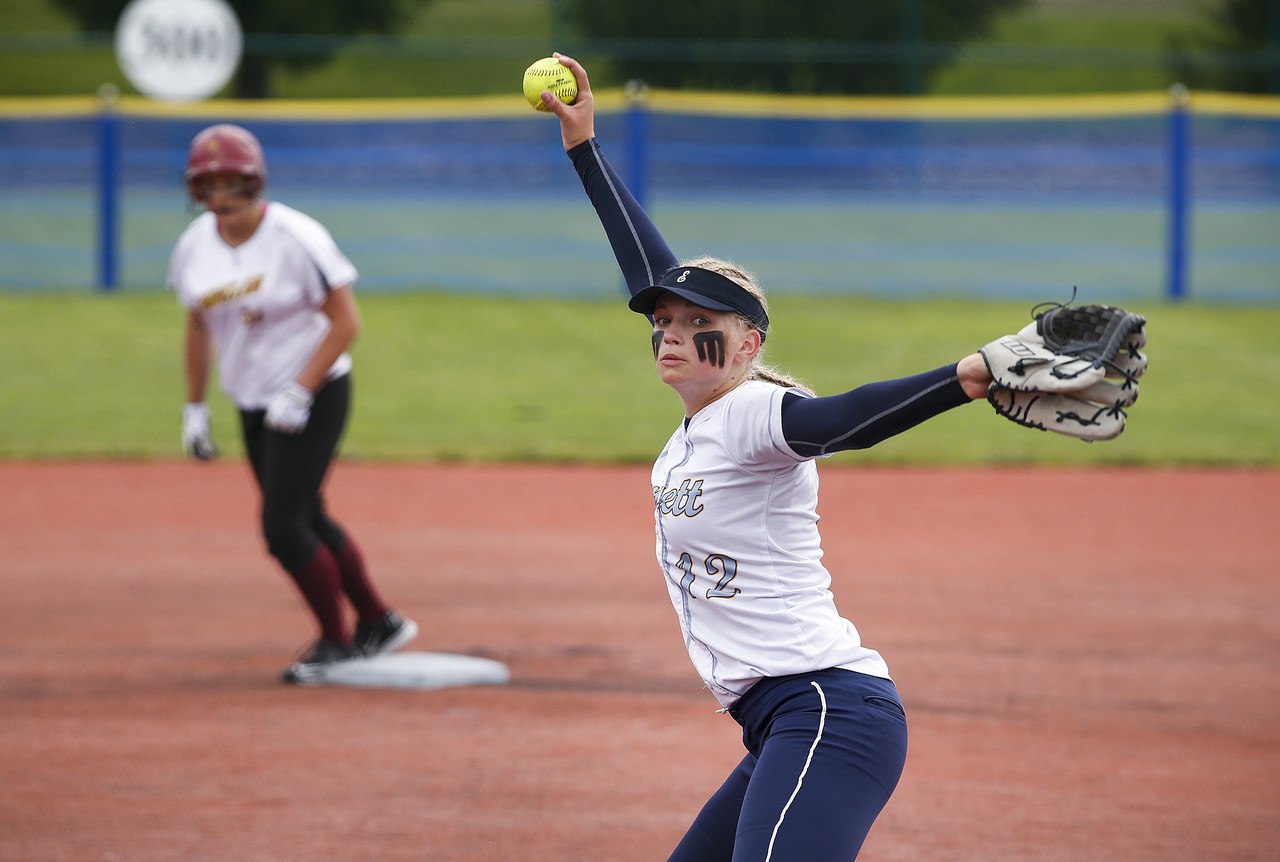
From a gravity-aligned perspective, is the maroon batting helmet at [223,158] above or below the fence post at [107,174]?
above

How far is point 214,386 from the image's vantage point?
1406 cm

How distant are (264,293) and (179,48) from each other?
18.0 metres

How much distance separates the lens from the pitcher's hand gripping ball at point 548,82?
4.16 m

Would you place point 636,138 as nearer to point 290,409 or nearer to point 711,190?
point 711,190

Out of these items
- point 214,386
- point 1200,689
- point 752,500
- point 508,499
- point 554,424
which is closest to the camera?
point 752,500

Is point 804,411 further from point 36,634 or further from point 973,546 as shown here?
point 973,546

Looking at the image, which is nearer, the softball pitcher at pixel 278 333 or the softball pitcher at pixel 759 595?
the softball pitcher at pixel 759 595

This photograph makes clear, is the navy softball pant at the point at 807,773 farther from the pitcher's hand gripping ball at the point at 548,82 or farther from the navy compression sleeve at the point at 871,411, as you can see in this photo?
the pitcher's hand gripping ball at the point at 548,82

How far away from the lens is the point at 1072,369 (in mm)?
2900

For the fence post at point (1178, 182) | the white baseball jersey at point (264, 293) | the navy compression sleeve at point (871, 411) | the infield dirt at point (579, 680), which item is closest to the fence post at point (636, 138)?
the fence post at point (1178, 182)

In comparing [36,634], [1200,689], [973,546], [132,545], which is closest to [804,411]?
[1200,689]

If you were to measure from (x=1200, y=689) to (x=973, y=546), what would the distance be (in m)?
2.62

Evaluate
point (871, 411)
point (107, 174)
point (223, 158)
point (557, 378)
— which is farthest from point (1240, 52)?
point (871, 411)

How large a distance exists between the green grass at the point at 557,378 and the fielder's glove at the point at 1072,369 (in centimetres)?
875
